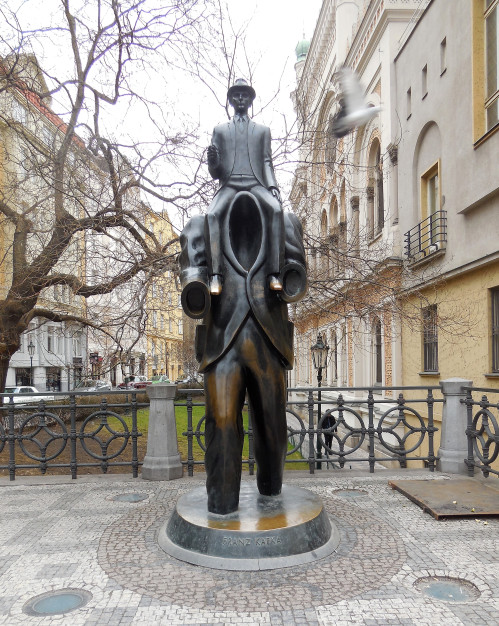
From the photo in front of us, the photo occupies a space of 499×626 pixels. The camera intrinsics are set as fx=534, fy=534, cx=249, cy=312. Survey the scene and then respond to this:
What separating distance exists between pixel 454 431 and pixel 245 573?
471cm

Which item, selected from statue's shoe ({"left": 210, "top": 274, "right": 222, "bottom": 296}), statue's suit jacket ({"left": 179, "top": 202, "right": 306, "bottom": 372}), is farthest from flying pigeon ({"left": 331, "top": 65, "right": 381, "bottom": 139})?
statue's shoe ({"left": 210, "top": 274, "right": 222, "bottom": 296})

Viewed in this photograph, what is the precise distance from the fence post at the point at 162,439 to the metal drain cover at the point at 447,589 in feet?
14.2

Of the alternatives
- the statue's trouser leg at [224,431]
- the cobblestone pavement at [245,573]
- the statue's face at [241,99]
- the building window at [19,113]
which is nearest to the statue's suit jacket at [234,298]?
the statue's trouser leg at [224,431]

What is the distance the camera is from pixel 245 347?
15.1ft

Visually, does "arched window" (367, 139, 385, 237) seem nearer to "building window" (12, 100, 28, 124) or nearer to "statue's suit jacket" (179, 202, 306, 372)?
"building window" (12, 100, 28, 124)

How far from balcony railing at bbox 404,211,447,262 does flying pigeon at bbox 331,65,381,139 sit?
10.2 m

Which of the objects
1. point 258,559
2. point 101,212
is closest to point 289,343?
point 258,559

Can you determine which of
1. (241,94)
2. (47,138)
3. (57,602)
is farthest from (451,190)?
(57,602)

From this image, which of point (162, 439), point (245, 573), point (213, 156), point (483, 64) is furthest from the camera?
point (483, 64)

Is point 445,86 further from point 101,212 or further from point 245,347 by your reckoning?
point 245,347

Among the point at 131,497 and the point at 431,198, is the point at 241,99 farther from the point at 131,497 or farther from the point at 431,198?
the point at 431,198

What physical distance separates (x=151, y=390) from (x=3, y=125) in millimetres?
9676

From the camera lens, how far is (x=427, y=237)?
55.1 feet

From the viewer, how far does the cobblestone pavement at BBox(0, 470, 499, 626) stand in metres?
3.56
